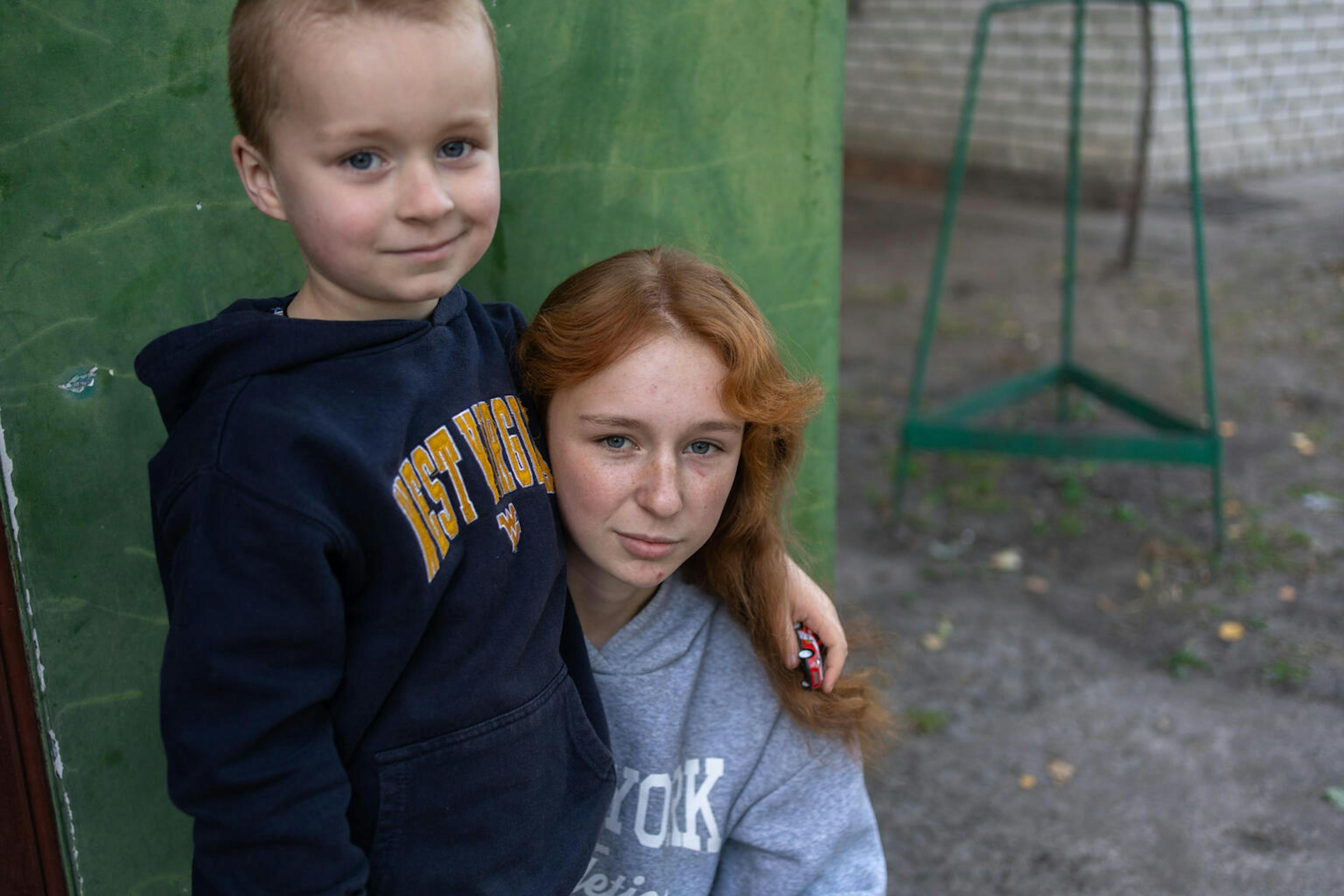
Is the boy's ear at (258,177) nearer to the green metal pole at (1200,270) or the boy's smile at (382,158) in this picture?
the boy's smile at (382,158)

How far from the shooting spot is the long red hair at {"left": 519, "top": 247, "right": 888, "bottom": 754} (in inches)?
59.7

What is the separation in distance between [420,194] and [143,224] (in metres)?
0.57

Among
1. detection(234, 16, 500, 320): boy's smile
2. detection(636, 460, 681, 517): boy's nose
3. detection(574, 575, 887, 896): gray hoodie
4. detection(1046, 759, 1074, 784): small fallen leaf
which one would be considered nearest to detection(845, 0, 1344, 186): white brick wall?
detection(1046, 759, 1074, 784): small fallen leaf

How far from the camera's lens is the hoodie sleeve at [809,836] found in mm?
1721

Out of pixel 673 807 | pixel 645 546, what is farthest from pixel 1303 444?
pixel 645 546

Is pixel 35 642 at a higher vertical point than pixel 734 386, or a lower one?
lower

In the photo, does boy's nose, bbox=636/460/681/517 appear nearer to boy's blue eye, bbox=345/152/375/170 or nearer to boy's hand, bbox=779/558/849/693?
boy's hand, bbox=779/558/849/693

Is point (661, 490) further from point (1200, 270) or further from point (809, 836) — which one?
point (1200, 270)

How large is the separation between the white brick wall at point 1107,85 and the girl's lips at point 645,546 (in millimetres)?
6974

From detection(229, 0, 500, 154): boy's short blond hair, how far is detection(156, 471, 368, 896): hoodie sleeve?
1.23ft

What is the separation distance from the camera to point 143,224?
1.57m

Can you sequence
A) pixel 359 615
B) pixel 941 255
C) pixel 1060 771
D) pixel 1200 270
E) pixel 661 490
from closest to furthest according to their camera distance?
pixel 359 615
pixel 661 490
pixel 1060 771
pixel 1200 270
pixel 941 255

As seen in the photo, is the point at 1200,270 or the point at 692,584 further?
the point at 1200,270

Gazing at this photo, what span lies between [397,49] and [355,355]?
0.31m
